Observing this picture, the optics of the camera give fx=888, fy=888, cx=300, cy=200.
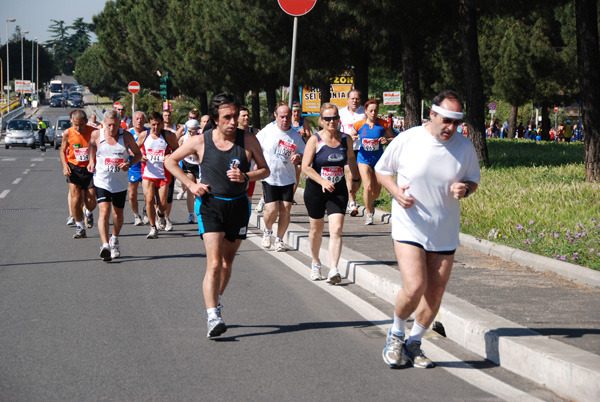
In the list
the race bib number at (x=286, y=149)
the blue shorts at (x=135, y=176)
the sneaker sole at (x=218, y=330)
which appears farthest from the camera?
the blue shorts at (x=135, y=176)

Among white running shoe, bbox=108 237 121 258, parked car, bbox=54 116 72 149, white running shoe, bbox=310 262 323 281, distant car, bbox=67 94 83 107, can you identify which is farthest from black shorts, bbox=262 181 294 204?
distant car, bbox=67 94 83 107

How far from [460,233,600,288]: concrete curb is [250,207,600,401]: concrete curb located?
1585 millimetres

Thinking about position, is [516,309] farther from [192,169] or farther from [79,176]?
[192,169]

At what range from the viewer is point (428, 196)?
19.1ft

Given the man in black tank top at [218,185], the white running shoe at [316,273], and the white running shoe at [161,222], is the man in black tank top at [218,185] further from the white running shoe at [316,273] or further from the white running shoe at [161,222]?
the white running shoe at [161,222]

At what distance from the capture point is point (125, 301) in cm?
827

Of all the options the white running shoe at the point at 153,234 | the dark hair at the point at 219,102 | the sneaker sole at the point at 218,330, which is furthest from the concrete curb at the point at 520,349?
the white running shoe at the point at 153,234

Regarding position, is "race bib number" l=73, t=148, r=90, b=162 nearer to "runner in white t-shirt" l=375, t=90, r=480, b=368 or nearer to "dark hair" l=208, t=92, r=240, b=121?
"dark hair" l=208, t=92, r=240, b=121

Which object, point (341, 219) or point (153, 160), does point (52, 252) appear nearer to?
point (153, 160)

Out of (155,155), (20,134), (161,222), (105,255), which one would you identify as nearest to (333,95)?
(161,222)

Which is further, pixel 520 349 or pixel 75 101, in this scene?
pixel 75 101

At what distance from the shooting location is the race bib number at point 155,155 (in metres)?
13.3

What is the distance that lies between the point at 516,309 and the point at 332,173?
274cm

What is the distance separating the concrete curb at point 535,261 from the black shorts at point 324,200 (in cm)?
203
